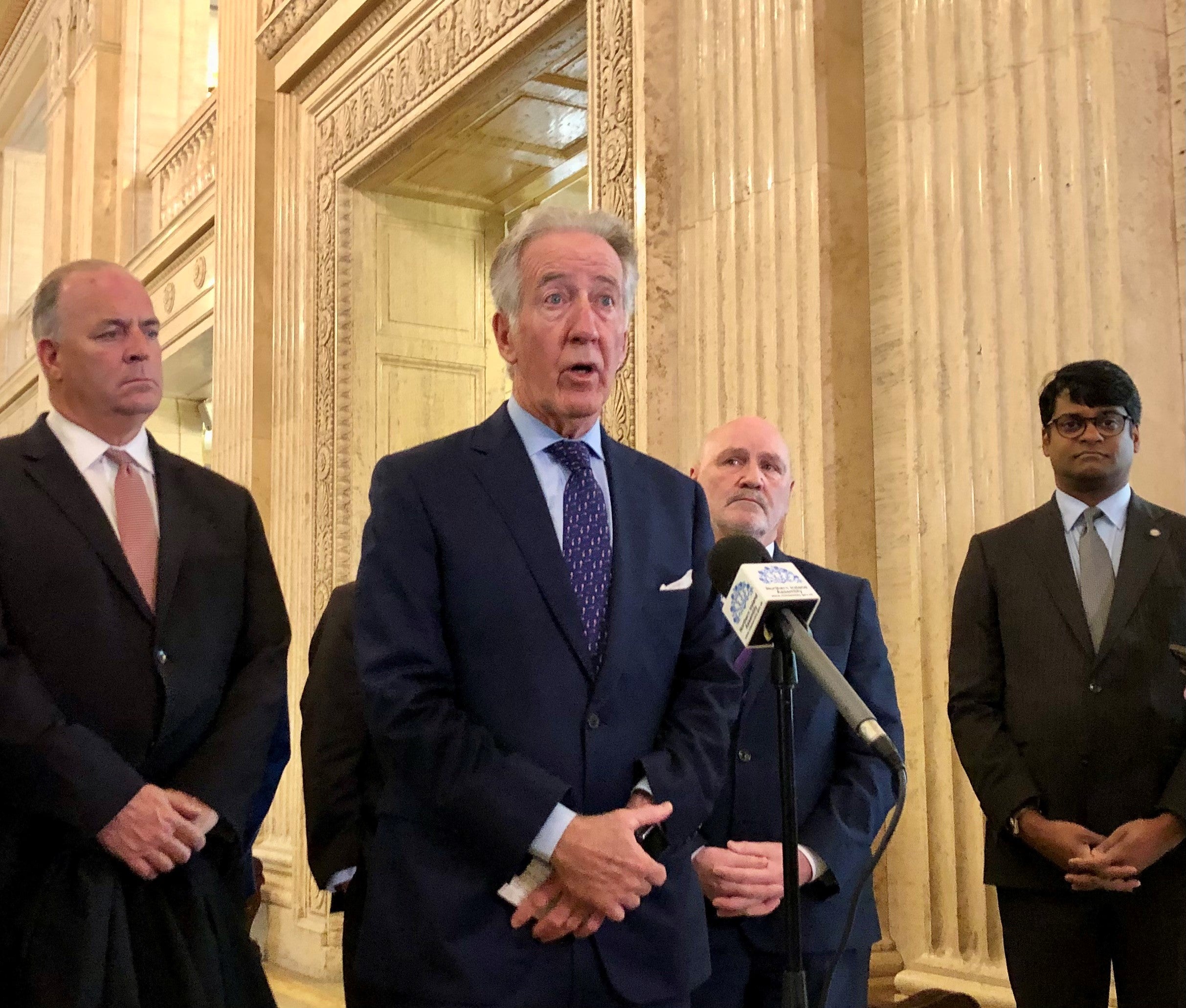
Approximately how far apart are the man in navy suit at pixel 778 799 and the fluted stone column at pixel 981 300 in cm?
93

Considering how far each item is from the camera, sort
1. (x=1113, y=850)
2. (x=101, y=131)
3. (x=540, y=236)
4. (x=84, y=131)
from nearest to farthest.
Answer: (x=540, y=236) < (x=1113, y=850) < (x=101, y=131) < (x=84, y=131)

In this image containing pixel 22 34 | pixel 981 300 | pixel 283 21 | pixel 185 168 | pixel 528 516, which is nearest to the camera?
pixel 528 516

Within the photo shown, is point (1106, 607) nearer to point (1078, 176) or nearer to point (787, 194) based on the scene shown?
point (1078, 176)

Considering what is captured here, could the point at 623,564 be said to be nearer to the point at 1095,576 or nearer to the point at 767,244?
the point at 1095,576

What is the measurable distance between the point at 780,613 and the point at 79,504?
1.32m

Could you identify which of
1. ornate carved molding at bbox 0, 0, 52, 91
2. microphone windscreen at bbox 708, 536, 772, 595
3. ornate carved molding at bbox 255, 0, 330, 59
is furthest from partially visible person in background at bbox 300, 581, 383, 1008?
ornate carved molding at bbox 0, 0, 52, 91

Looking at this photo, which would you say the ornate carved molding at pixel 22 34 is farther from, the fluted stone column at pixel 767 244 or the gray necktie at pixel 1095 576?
the gray necktie at pixel 1095 576

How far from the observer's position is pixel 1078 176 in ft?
11.0

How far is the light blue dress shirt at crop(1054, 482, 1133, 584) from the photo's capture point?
2.83m

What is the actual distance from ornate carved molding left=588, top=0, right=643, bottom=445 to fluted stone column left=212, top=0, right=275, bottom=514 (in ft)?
11.0

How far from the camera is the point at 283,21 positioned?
7645 millimetres

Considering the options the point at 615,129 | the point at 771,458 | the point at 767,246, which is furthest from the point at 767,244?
the point at 771,458

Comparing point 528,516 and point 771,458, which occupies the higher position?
point 771,458

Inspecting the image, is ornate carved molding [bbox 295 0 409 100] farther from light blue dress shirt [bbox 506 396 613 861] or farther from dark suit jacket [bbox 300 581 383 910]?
light blue dress shirt [bbox 506 396 613 861]
